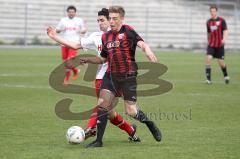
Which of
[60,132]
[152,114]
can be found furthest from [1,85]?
[60,132]

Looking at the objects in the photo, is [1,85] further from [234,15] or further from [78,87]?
[234,15]

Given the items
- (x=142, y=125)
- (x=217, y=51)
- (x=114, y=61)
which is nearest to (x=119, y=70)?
(x=114, y=61)

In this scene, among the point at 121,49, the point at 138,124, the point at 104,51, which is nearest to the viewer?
the point at 121,49

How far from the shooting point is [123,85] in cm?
939

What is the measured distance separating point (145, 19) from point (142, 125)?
31673 millimetres

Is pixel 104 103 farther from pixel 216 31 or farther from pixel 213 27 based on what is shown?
pixel 213 27

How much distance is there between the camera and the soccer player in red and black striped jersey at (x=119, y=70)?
9.25m

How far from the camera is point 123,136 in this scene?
10.2 m

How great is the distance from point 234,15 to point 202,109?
3073cm

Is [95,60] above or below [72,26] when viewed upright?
above

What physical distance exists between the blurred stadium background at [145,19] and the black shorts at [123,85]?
3037cm

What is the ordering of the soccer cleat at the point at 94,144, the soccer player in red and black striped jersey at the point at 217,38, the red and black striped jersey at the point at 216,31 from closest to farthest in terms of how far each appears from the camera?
the soccer cleat at the point at 94,144
the soccer player in red and black striped jersey at the point at 217,38
the red and black striped jersey at the point at 216,31

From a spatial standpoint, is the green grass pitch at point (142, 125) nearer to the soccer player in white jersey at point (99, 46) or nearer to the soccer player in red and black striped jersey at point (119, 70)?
the soccer player in white jersey at point (99, 46)

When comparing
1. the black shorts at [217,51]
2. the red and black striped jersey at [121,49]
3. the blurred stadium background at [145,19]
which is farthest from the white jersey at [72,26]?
the blurred stadium background at [145,19]
